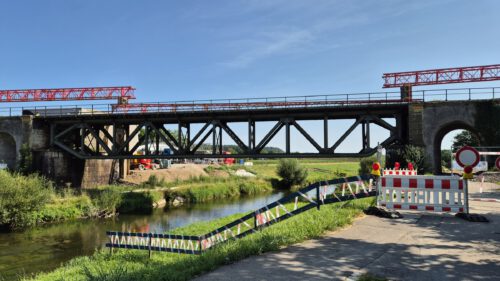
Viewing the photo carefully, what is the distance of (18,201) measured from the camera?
24.7 meters

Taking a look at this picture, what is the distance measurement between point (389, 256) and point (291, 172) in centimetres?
4940

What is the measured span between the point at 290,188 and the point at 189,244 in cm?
4439

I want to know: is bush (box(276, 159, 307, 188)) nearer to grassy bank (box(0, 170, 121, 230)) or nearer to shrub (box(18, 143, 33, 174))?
grassy bank (box(0, 170, 121, 230))

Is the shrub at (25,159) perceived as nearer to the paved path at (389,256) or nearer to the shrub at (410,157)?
the shrub at (410,157)

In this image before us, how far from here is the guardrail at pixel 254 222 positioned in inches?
409

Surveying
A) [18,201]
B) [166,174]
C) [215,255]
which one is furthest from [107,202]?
[215,255]

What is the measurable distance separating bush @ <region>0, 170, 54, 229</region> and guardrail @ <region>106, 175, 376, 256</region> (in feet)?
44.2

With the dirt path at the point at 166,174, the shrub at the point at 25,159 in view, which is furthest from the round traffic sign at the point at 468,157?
the dirt path at the point at 166,174

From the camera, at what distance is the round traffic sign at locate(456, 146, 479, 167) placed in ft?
37.1

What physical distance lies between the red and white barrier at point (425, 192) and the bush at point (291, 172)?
144 feet

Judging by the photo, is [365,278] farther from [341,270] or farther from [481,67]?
[481,67]

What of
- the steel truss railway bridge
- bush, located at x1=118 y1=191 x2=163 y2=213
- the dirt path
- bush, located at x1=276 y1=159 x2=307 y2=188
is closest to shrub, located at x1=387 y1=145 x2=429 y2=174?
the steel truss railway bridge

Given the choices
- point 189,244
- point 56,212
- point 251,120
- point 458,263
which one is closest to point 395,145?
point 251,120

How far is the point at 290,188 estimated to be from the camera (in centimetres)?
5703
